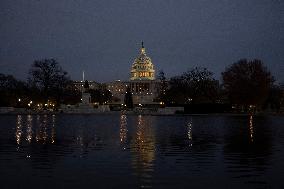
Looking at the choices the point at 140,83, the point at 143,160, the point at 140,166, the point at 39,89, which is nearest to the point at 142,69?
the point at 140,83

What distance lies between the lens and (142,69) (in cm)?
18938

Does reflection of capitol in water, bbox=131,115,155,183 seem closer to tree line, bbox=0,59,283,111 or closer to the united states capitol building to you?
tree line, bbox=0,59,283,111

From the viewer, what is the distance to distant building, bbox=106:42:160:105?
178250 millimetres

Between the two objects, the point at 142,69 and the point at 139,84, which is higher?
the point at 142,69

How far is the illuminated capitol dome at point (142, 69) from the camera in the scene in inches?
7451

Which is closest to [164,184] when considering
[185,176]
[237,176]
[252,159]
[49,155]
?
[185,176]

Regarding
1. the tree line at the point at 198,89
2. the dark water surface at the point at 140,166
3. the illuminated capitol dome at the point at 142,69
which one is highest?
the illuminated capitol dome at the point at 142,69

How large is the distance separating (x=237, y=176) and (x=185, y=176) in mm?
1210

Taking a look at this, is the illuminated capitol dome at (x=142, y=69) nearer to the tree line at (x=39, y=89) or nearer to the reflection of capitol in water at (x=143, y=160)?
the tree line at (x=39, y=89)

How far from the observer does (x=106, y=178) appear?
38.4 ft

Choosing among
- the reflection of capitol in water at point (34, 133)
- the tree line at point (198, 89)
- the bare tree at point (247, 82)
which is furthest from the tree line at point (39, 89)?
the reflection of capitol in water at point (34, 133)

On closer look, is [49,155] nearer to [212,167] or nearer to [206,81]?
[212,167]

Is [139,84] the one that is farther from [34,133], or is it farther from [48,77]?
[34,133]

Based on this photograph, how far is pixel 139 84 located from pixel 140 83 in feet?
1.65
